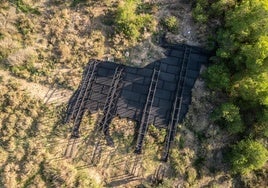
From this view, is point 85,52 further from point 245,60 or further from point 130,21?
point 245,60

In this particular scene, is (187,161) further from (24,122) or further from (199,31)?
(24,122)

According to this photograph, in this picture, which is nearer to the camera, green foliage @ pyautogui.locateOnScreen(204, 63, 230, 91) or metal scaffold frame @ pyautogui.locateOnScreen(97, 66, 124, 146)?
green foliage @ pyautogui.locateOnScreen(204, 63, 230, 91)

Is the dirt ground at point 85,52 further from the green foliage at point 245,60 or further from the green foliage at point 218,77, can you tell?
the green foliage at point 245,60

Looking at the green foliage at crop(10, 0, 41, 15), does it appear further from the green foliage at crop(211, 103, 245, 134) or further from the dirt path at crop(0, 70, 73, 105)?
the green foliage at crop(211, 103, 245, 134)

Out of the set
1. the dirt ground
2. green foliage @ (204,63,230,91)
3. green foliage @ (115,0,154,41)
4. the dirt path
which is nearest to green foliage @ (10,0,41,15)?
the dirt ground

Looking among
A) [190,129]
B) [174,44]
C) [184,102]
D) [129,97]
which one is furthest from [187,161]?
[174,44]

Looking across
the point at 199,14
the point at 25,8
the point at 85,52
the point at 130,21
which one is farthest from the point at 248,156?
the point at 25,8
